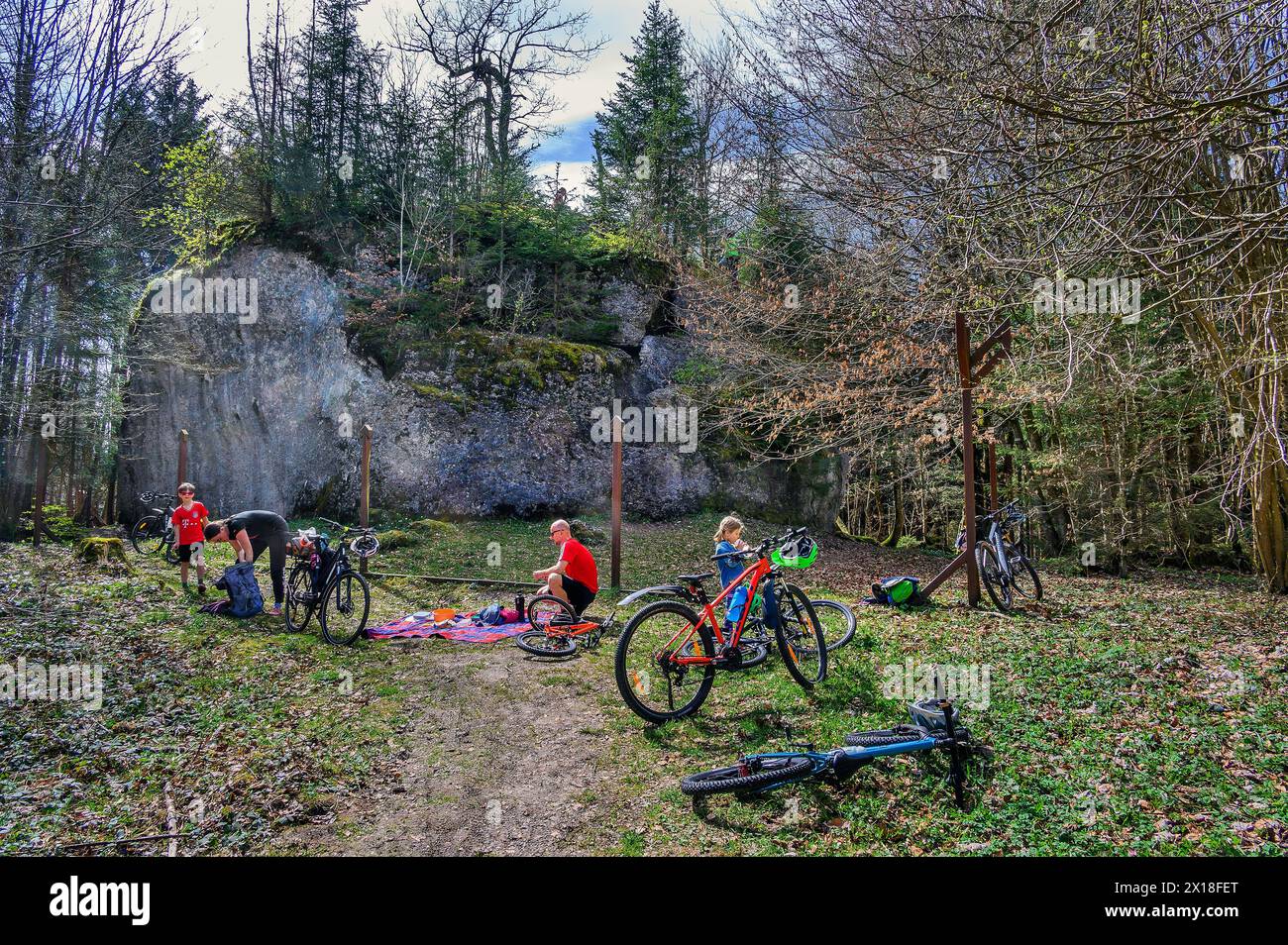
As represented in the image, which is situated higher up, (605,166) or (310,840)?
(605,166)

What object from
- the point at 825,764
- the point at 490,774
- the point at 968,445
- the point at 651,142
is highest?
the point at 651,142

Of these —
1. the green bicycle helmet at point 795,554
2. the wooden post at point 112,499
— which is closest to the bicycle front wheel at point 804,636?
the green bicycle helmet at point 795,554

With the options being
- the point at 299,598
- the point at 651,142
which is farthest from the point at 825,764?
the point at 651,142

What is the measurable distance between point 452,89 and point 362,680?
22.7 m

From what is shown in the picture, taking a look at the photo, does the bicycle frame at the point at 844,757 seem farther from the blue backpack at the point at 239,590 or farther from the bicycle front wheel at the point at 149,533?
the bicycle front wheel at the point at 149,533

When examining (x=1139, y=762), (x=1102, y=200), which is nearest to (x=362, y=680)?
(x=1139, y=762)

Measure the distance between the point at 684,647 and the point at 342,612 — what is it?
16.1 feet

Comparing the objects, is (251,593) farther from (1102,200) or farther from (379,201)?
(379,201)

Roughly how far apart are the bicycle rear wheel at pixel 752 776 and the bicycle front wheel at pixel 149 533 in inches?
583

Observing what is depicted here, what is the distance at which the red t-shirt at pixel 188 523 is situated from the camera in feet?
33.4

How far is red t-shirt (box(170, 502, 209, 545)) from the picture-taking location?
33.4 ft

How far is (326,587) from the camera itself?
7.96 m

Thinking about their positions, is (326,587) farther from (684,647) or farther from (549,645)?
(684,647)

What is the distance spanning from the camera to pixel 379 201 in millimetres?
21938
